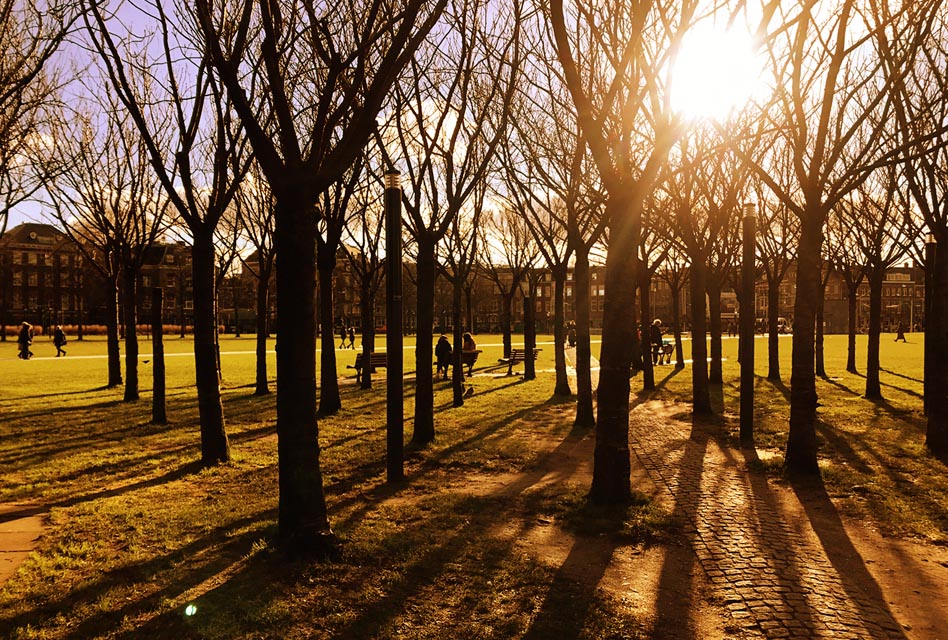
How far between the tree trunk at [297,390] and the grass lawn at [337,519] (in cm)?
32

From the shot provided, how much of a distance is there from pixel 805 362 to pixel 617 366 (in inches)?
125

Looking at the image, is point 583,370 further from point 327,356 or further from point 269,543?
point 269,543

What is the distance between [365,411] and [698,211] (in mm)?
10162

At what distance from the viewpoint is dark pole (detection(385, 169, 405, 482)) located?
7.62 meters

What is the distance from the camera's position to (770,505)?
6.82m

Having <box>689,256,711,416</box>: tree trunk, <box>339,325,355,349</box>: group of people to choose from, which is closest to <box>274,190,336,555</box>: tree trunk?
<box>689,256,711,416</box>: tree trunk

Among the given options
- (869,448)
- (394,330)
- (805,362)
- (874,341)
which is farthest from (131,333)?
(874,341)

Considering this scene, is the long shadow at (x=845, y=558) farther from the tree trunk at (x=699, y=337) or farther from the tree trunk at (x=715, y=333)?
the tree trunk at (x=715, y=333)

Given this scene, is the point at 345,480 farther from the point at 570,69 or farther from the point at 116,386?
the point at 116,386

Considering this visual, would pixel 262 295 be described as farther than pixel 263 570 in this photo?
Yes

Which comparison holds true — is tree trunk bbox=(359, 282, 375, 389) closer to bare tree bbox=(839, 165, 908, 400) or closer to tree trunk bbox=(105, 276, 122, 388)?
tree trunk bbox=(105, 276, 122, 388)

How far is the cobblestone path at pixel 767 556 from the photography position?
4109mm

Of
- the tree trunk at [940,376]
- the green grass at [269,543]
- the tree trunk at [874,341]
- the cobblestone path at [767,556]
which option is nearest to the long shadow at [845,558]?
the cobblestone path at [767,556]

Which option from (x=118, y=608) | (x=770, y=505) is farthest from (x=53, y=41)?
(x=770, y=505)
